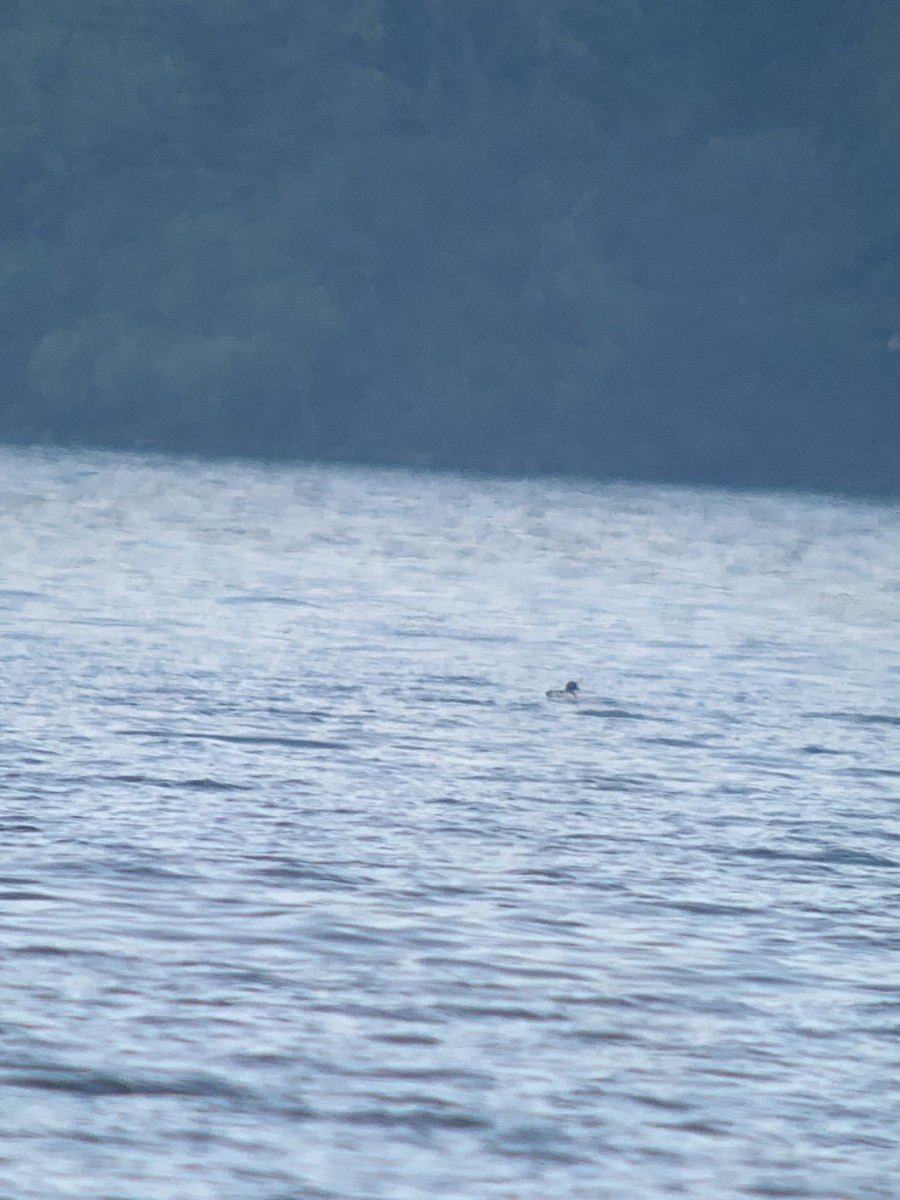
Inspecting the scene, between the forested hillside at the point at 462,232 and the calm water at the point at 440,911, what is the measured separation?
55.7 m

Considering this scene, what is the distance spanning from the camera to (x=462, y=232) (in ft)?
280

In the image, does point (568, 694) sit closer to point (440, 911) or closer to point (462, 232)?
point (440, 911)

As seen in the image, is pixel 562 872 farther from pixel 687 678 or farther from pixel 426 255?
pixel 426 255

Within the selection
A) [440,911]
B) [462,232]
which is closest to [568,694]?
[440,911]

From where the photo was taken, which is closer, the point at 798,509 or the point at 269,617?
the point at 269,617

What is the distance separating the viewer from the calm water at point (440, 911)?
27.2 feet

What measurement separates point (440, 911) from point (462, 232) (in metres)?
75.5

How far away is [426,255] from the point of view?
280 ft

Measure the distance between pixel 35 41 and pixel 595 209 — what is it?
22.8 meters

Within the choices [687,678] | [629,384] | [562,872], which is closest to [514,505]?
[629,384]

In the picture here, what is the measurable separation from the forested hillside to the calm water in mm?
55743

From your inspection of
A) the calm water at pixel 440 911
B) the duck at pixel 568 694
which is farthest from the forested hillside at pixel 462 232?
the duck at pixel 568 694

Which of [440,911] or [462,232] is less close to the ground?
[462,232]

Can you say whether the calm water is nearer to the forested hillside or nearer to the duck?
the duck
